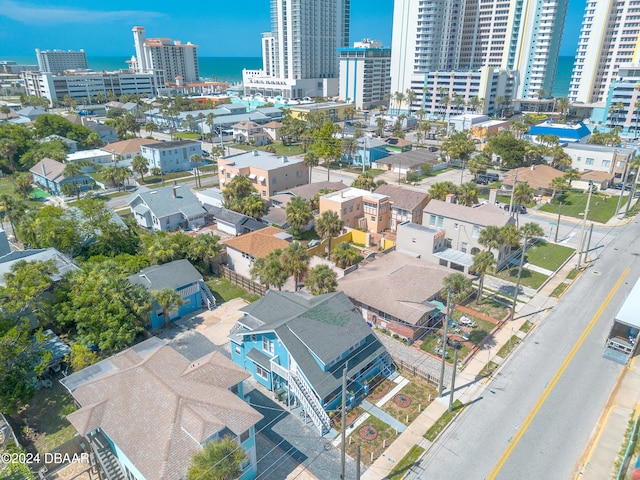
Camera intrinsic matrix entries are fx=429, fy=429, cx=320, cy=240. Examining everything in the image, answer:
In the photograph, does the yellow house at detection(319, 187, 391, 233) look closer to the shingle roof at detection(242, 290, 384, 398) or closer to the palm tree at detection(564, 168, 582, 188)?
the shingle roof at detection(242, 290, 384, 398)

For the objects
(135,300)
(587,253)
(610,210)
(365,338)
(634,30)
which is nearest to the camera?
(365,338)

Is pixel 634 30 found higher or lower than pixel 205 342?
higher

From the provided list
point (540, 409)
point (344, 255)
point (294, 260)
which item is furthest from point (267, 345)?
point (540, 409)

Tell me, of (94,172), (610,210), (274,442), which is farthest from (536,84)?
(274,442)

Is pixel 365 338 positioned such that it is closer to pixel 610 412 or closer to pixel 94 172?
pixel 610 412

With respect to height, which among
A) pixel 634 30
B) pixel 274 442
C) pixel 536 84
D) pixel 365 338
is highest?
pixel 634 30

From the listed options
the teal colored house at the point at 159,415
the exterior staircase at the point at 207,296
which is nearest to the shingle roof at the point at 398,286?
the exterior staircase at the point at 207,296

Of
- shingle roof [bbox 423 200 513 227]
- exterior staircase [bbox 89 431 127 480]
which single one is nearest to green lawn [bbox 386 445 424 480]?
exterior staircase [bbox 89 431 127 480]
